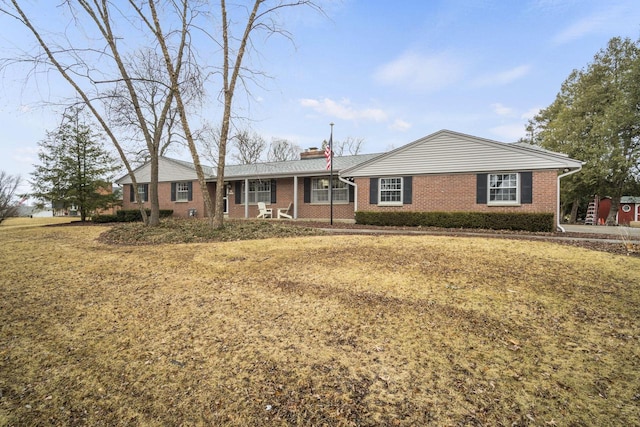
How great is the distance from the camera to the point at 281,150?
138 ft

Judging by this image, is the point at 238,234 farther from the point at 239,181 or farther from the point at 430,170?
the point at 239,181

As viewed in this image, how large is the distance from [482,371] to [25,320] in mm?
5260

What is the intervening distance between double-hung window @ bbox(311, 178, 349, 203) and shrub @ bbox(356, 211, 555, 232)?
2.73 m

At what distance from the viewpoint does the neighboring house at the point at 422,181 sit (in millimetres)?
12109

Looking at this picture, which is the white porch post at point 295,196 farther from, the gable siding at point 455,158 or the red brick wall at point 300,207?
the gable siding at point 455,158

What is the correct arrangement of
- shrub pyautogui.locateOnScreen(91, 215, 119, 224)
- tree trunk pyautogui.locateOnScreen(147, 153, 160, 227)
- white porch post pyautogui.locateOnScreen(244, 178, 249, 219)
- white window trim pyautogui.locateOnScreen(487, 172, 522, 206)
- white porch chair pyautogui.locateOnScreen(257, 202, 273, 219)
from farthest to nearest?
white porch post pyautogui.locateOnScreen(244, 178, 249, 219) < shrub pyautogui.locateOnScreen(91, 215, 119, 224) < white porch chair pyautogui.locateOnScreen(257, 202, 273, 219) < white window trim pyautogui.locateOnScreen(487, 172, 522, 206) < tree trunk pyautogui.locateOnScreen(147, 153, 160, 227)

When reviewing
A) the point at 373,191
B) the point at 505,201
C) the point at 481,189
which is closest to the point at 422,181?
the point at 373,191

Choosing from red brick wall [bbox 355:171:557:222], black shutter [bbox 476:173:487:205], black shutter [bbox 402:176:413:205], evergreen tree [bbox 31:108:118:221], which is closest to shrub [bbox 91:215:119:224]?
evergreen tree [bbox 31:108:118:221]

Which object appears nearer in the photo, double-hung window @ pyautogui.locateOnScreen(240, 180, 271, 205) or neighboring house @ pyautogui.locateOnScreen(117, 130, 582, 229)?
neighboring house @ pyautogui.locateOnScreen(117, 130, 582, 229)

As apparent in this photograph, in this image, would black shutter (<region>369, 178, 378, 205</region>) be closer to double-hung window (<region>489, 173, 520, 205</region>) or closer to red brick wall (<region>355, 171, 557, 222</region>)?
red brick wall (<region>355, 171, 557, 222</region>)

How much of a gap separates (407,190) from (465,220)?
3.20 metres

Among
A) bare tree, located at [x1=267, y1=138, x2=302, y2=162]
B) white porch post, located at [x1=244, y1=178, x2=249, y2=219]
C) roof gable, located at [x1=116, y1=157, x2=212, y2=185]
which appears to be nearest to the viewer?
white porch post, located at [x1=244, y1=178, x2=249, y2=219]

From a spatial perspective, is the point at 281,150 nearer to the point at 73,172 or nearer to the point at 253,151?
the point at 253,151

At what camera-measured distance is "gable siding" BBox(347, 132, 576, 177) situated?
12.1 m
